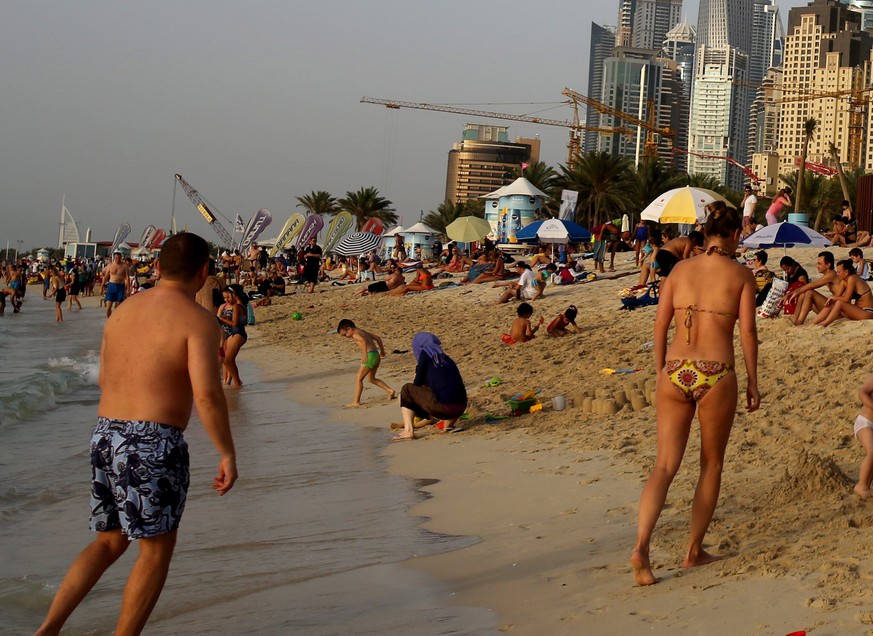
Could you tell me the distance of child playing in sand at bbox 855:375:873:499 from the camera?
5.25 meters

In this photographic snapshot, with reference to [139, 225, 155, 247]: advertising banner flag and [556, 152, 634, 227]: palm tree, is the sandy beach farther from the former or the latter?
[139, 225, 155, 247]: advertising banner flag

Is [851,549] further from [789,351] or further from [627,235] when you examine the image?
[627,235]

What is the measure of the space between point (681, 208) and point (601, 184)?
3207 centimetres

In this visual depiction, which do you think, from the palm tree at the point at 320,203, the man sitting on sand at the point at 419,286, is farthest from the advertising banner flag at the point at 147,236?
the man sitting on sand at the point at 419,286

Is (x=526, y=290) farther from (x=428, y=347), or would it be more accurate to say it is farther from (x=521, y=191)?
(x=521, y=191)

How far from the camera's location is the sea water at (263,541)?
441 cm

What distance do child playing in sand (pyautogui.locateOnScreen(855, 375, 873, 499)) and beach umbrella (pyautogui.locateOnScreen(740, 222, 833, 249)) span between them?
13.5 meters

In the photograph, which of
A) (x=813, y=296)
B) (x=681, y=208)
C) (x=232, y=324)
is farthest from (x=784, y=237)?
(x=232, y=324)

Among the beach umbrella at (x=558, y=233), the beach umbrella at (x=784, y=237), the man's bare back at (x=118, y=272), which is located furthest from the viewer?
the beach umbrella at (x=558, y=233)

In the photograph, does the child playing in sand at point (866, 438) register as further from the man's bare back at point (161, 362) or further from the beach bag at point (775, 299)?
the beach bag at point (775, 299)

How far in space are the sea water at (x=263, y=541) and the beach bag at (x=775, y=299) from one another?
5.89 metres

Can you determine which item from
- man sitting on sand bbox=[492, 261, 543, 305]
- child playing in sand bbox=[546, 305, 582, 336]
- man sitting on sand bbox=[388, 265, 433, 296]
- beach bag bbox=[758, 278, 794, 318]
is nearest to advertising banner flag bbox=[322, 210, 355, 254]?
man sitting on sand bbox=[388, 265, 433, 296]

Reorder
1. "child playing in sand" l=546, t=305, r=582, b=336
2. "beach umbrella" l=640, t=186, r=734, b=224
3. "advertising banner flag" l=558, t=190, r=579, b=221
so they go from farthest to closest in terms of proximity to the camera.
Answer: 1. "advertising banner flag" l=558, t=190, r=579, b=221
2. "beach umbrella" l=640, t=186, r=734, b=224
3. "child playing in sand" l=546, t=305, r=582, b=336

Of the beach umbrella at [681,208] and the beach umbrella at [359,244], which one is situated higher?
the beach umbrella at [681,208]
